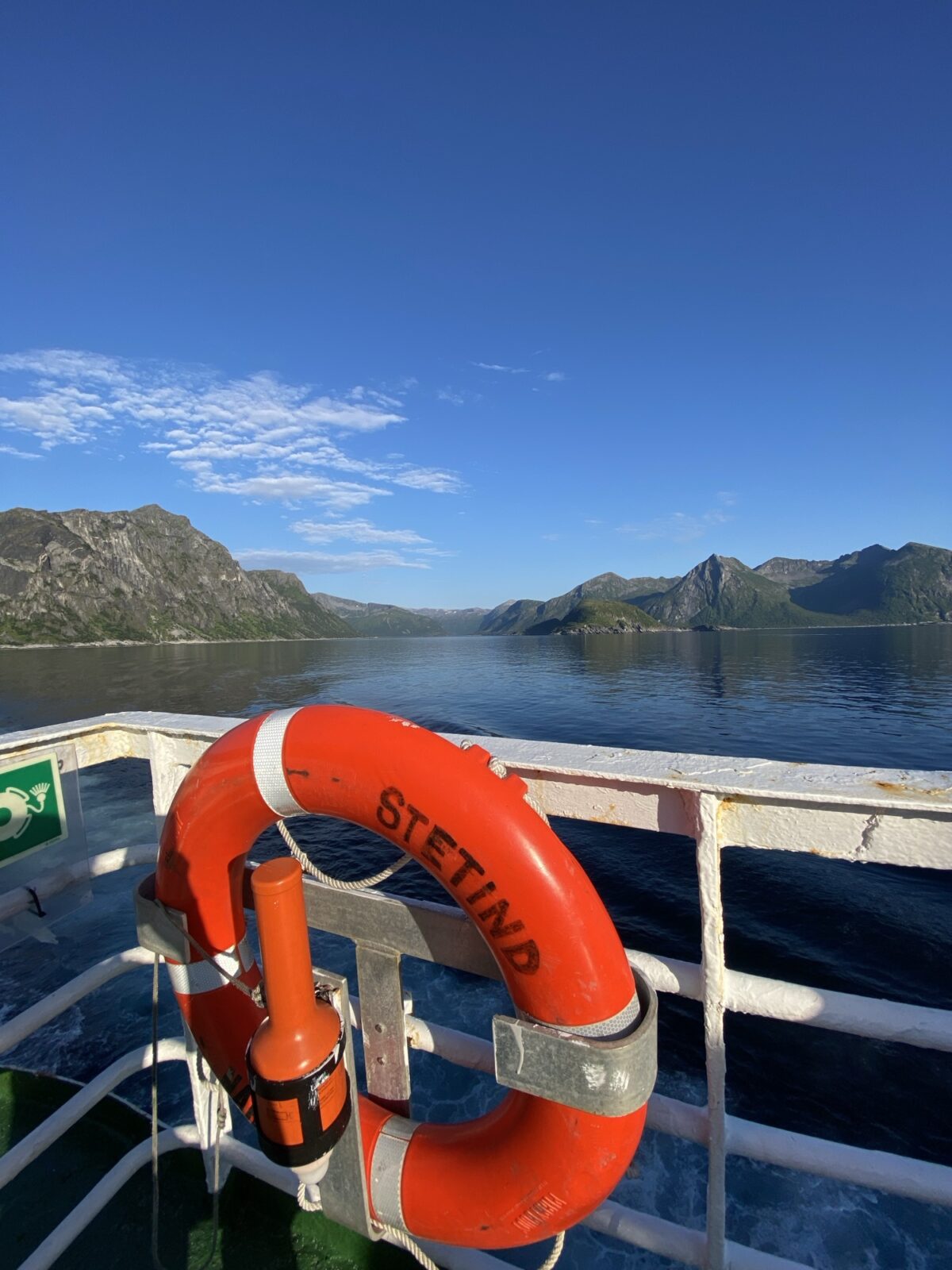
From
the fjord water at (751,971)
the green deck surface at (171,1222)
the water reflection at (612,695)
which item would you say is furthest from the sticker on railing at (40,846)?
the water reflection at (612,695)

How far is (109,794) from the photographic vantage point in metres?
15.4

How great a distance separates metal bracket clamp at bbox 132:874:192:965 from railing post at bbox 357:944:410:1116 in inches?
23.2

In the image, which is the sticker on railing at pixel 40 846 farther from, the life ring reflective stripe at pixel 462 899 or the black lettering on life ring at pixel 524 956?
the black lettering on life ring at pixel 524 956

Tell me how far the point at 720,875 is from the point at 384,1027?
3.87 feet

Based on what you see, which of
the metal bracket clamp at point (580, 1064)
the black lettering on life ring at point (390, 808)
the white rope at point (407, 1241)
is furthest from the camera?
the white rope at point (407, 1241)

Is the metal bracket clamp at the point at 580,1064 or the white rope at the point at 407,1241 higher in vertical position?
the metal bracket clamp at the point at 580,1064

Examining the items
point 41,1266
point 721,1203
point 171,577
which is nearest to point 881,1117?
point 721,1203

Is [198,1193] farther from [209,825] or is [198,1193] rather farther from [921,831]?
[921,831]

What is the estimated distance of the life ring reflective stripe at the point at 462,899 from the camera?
4.61 ft

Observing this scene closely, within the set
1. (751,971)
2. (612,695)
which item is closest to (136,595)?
(612,695)

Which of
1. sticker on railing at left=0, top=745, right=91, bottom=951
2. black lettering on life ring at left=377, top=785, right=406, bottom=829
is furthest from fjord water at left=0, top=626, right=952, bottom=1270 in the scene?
black lettering on life ring at left=377, top=785, right=406, bottom=829

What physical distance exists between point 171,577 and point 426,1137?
205601 mm

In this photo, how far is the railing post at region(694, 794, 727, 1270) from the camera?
5.05ft

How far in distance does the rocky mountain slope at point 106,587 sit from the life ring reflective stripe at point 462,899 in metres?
143
